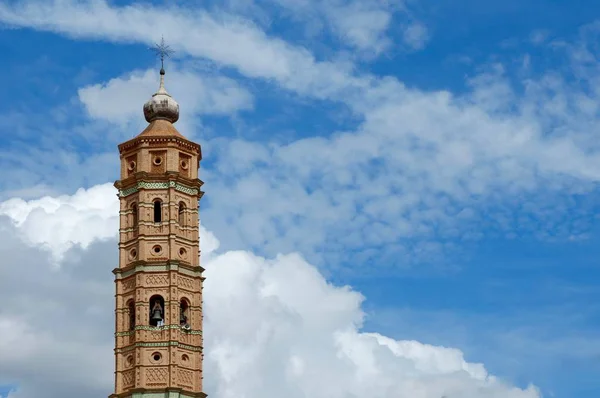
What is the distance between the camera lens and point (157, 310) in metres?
98.0

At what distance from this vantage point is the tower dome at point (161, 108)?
104 meters

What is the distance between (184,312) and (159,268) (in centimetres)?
338

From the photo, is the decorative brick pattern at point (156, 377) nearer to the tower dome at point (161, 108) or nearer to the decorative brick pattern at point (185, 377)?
the decorative brick pattern at point (185, 377)

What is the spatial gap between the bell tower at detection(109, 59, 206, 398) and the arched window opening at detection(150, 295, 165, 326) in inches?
2.5

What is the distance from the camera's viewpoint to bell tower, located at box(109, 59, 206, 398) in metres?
96.4

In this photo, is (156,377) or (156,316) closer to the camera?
(156,377)

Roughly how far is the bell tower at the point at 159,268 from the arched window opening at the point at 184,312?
0.21 feet

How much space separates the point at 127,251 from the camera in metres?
100

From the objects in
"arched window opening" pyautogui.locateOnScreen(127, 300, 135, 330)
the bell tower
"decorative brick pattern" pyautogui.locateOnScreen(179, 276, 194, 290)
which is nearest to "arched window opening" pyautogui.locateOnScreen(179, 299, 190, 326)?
the bell tower

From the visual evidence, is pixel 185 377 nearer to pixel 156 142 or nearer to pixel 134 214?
pixel 134 214

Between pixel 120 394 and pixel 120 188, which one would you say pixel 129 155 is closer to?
pixel 120 188

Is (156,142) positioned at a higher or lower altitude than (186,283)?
higher

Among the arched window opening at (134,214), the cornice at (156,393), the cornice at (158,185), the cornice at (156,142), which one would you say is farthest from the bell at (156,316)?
the cornice at (156,142)

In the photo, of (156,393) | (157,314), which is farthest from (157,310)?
(156,393)
